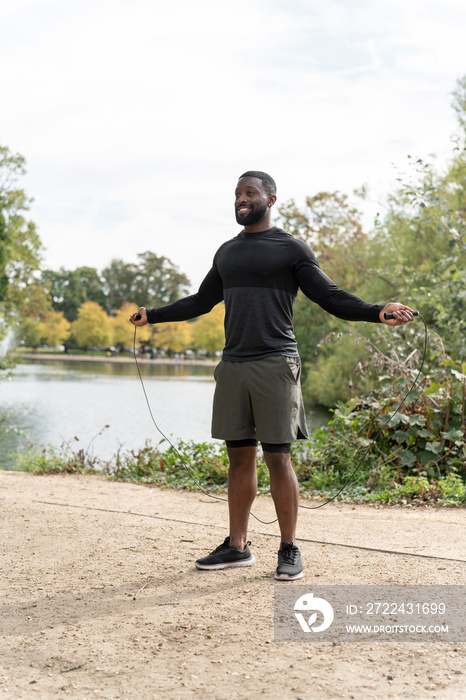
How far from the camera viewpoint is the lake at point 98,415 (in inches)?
615

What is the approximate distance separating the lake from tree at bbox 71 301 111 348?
4599cm

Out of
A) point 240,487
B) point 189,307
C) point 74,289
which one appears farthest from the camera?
point 74,289

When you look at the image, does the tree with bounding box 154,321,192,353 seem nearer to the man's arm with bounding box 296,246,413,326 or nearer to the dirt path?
the dirt path

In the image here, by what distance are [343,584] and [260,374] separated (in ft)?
3.59

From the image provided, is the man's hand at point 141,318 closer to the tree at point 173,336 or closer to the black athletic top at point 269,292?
the black athletic top at point 269,292

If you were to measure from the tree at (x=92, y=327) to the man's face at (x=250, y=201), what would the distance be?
7933 cm

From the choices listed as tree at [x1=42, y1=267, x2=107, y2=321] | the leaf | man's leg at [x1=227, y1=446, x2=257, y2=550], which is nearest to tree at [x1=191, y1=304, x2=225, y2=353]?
tree at [x1=42, y1=267, x2=107, y2=321]

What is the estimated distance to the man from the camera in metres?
3.74

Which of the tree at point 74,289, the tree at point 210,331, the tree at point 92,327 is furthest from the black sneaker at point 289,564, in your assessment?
the tree at point 74,289

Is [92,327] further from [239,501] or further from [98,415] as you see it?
[239,501]

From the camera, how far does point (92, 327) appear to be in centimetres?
8206

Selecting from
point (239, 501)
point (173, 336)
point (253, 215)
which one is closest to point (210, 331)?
A: point (173, 336)

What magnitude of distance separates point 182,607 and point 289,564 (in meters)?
0.68

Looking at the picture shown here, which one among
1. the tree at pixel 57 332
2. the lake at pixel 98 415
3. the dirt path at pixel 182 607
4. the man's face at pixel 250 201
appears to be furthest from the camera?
the tree at pixel 57 332
